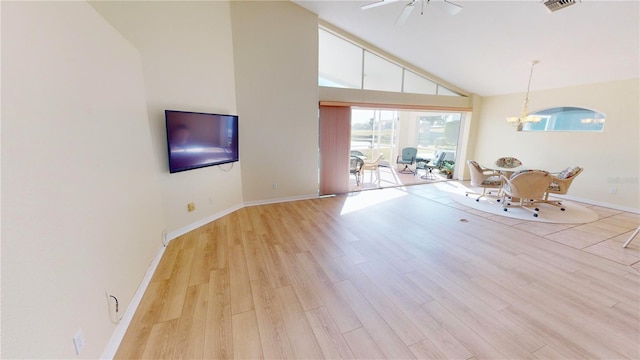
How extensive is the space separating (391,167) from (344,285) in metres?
7.14

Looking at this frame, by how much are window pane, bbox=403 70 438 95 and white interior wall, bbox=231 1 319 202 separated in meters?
2.65

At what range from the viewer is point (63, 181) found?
4.44 ft

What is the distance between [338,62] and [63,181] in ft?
17.1

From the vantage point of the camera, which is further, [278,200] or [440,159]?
[440,159]

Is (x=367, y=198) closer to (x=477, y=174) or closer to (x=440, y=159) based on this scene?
(x=477, y=174)

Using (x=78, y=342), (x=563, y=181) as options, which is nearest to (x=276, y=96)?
(x=78, y=342)

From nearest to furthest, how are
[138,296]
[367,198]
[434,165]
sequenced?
[138,296] → [367,198] → [434,165]

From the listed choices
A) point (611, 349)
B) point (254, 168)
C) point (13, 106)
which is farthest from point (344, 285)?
point (254, 168)

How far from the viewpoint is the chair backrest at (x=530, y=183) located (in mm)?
4176

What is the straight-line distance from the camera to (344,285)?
93.9 inches

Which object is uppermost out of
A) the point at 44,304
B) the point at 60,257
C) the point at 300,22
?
the point at 300,22

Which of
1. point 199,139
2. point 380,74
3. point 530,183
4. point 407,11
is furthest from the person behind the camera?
point 380,74

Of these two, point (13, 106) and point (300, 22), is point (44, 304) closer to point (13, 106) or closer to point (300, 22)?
point (13, 106)

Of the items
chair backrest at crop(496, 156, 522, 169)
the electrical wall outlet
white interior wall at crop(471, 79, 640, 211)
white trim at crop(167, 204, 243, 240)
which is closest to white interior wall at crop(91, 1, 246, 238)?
white trim at crop(167, 204, 243, 240)
